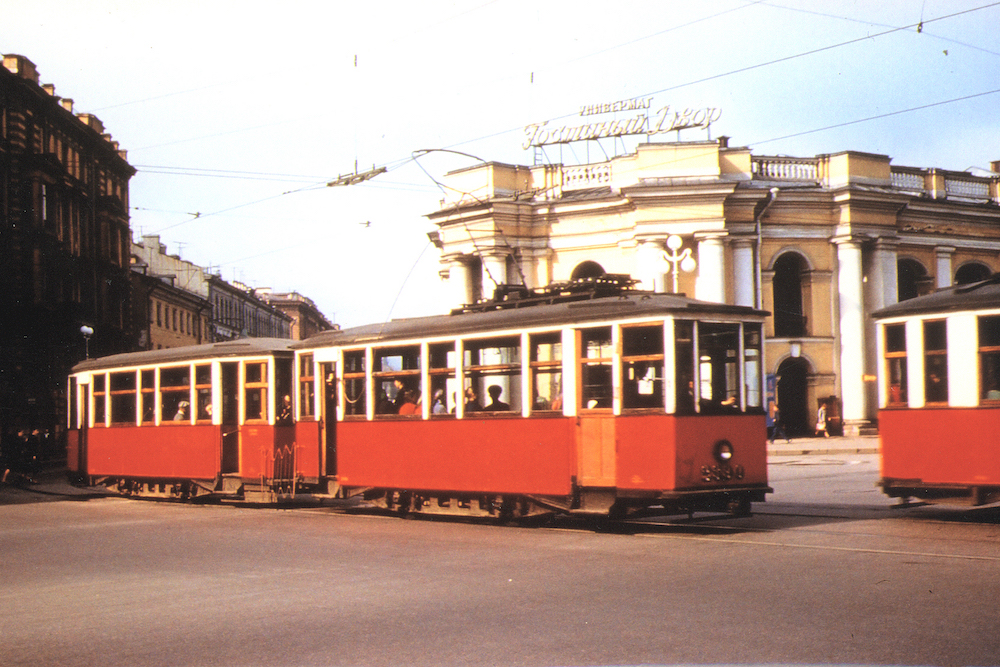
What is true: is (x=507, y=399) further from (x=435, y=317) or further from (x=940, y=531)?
(x=940, y=531)

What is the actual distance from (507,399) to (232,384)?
283 inches

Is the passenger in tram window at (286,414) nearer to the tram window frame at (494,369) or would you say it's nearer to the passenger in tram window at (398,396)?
the passenger in tram window at (398,396)

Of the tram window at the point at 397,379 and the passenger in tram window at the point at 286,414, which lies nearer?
the tram window at the point at 397,379

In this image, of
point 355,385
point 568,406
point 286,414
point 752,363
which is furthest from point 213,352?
point 752,363

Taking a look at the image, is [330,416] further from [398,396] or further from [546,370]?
[546,370]

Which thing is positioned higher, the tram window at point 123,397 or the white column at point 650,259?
the white column at point 650,259

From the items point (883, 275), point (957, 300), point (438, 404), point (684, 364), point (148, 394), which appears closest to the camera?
point (684, 364)

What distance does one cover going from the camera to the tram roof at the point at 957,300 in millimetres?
14102

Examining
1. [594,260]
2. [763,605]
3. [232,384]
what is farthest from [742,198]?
[763,605]

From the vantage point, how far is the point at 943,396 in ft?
48.0

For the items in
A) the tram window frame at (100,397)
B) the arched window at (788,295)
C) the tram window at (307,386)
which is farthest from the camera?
the arched window at (788,295)

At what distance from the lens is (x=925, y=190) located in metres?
44.3

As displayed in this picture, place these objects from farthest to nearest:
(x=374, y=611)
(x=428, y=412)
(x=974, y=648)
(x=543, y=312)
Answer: (x=428, y=412)
(x=543, y=312)
(x=374, y=611)
(x=974, y=648)

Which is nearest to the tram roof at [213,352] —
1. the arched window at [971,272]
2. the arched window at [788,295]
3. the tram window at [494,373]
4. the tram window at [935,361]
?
the tram window at [494,373]
